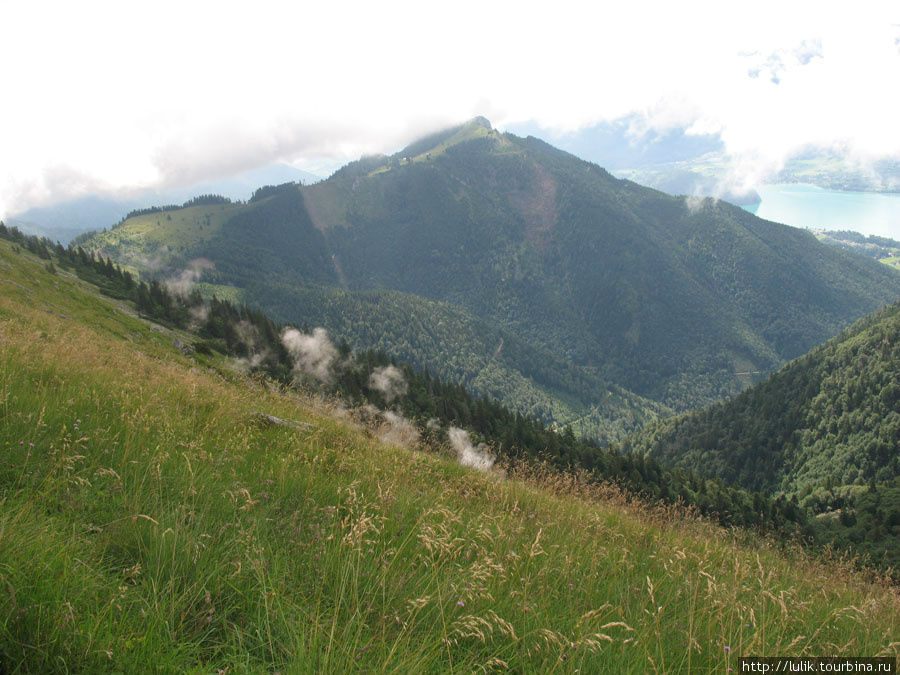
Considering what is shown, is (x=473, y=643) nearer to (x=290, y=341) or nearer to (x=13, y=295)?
(x=13, y=295)

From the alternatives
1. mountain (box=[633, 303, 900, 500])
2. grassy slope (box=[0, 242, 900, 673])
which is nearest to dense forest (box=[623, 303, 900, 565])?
mountain (box=[633, 303, 900, 500])

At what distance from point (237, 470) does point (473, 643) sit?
11.3 feet

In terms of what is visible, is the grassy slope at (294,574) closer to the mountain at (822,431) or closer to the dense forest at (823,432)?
the dense forest at (823,432)

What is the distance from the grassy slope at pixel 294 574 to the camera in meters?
2.26

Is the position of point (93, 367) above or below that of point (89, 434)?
above

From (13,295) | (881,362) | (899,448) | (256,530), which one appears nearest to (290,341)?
(13,295)

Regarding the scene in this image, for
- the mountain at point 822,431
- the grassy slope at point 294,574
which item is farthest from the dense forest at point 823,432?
the grassy slope at point 294,574

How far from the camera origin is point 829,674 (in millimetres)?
3498

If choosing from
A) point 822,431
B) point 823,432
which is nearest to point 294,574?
point 823,432

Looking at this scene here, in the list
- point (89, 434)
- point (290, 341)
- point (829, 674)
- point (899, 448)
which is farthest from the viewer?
point (899, 448)

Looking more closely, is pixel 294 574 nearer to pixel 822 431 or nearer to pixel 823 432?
pixel 823 432

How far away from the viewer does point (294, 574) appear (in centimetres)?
315

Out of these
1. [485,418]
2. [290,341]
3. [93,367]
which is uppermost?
[93,367]

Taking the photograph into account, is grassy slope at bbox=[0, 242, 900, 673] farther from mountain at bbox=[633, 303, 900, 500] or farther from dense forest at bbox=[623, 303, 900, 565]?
mountain at bbox=[633, 303, 900, 500]
